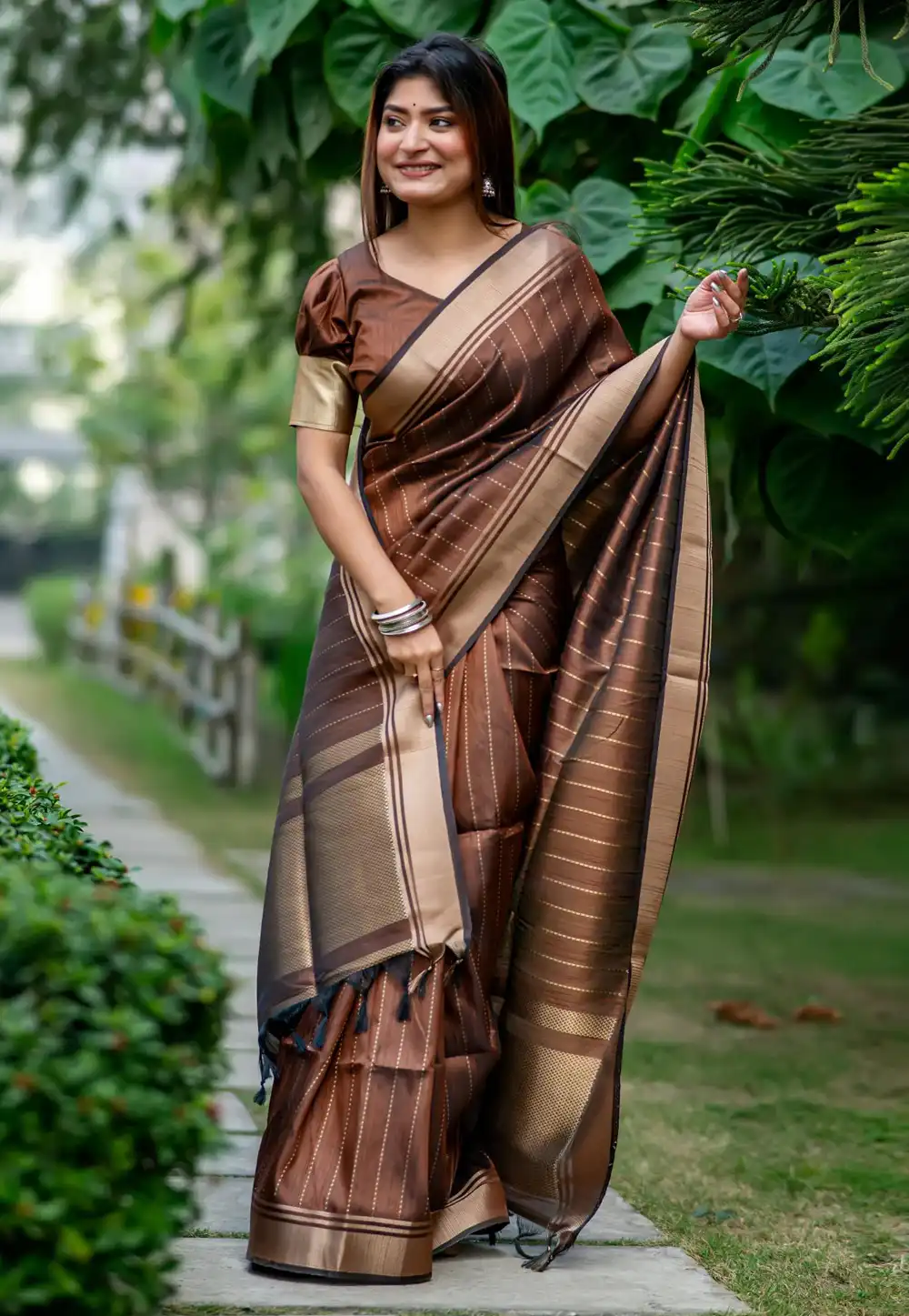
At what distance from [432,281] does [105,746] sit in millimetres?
9036

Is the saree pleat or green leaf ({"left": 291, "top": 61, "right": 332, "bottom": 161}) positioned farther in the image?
green leaf ({"left": 291, "top": 61, "right": 332, "bottom": 161})

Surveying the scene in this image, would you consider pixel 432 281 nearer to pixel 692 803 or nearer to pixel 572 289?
pixel 572 289

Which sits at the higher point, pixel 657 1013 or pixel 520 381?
pixel 520 381

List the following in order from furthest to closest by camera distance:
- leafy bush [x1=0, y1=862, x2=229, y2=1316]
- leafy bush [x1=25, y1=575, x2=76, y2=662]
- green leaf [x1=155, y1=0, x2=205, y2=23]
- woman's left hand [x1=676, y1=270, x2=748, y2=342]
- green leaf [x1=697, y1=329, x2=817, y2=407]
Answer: leafy bush [x1=25, y1=575, x2=76, y2=662]
green leaf [x1=155, y1=0, x2=205, y2=23]
green leaf [x1=697, y1=329, x2=817, y2=407]
woman's left hand [x1=676, y1=270, x2=748, y2=342]
leafy bush [x1=0, y1=862, x2=229, y2=1316]

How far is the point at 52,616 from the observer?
1862cm

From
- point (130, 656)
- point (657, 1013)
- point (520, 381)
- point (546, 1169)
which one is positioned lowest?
point (130, 656)

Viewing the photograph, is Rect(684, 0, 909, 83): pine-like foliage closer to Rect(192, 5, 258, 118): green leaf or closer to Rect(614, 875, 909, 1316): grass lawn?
Rect(192, 5, 258, 118): green leaf

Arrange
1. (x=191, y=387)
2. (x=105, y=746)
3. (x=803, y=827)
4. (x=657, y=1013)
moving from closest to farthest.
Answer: (x=657, y=1013) < (x=803, y=827) < (x=105, y=746) < (x=191, y=387)

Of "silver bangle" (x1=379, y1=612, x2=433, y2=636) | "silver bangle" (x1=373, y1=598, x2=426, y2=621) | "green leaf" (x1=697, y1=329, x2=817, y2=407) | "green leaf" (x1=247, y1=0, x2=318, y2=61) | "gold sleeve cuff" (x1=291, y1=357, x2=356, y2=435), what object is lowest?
"silver bangle" (x1=379, y1=612, x2=433, y2=636)

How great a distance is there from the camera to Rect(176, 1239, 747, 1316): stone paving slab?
2641mm

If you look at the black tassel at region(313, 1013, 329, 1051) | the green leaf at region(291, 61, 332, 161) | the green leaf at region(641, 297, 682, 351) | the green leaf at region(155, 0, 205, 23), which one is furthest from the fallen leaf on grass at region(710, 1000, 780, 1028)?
the green leaf at region(155, 0, 205, 23)

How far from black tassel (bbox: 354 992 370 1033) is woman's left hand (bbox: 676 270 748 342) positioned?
1.19 meters

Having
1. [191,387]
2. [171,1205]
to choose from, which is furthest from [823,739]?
[191,387]

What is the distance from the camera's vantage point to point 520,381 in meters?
2.92
